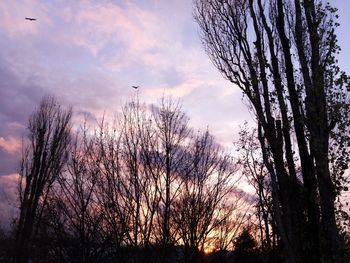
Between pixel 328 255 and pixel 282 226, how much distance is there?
51.4 inches

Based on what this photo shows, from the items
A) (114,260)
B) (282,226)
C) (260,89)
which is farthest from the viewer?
(260,89)

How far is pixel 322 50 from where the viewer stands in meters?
11.6

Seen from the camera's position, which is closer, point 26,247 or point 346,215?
point 346,215

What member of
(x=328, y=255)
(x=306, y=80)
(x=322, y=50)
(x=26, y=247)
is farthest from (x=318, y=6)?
(x=26, y=247)

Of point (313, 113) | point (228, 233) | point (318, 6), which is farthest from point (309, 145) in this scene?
point (228, 233)

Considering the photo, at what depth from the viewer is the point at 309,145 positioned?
1099cm

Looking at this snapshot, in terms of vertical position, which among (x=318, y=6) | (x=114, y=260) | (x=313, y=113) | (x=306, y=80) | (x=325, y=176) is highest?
(x=318, y=6)

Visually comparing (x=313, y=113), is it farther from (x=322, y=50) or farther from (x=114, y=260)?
(x=114, y=260)

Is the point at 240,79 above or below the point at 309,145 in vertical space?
above

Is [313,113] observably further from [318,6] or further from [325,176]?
[318,6]

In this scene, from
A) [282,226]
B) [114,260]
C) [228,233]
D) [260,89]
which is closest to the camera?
[114,260]

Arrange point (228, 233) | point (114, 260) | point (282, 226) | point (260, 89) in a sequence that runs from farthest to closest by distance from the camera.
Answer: point (228, 233), point (260, 89), point (282, 226), point (114, 260)

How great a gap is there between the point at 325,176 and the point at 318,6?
470 centimetres

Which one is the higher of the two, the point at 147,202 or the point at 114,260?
the point at 147,202
